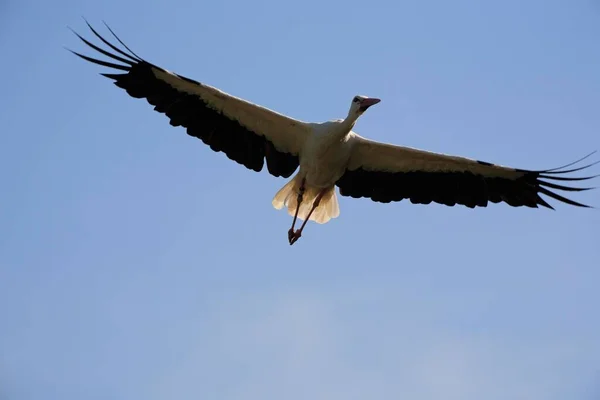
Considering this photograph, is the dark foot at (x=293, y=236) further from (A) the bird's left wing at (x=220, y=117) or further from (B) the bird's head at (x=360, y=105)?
(B) the bird's head at (x=360, y=105)

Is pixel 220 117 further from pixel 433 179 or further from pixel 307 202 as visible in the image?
pixel 433 179

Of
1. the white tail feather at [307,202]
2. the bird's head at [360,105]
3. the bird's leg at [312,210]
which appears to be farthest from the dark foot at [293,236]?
the bird's head at [360,105]

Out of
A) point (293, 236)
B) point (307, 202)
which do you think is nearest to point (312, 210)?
point (307, 202)

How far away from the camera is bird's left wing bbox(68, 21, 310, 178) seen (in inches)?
615

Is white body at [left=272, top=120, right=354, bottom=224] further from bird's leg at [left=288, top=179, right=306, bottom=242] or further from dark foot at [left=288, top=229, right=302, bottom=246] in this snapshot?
dark foot at [left=288, top=229, right=302, bottom=246]

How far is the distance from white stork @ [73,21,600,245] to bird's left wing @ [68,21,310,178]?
0.01m

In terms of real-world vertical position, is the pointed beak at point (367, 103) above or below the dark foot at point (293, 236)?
above

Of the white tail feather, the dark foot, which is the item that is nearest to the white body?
the white tail feather

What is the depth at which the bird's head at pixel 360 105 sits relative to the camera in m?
15.4

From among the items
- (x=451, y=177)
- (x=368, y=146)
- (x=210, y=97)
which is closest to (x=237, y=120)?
(x=210, y=97)

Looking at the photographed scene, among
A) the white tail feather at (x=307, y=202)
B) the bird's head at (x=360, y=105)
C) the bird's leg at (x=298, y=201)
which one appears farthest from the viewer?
the white tail feather at (x=307, y=202)

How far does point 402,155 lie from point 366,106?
111cm

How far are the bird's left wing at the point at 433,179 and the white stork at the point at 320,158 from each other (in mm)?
13

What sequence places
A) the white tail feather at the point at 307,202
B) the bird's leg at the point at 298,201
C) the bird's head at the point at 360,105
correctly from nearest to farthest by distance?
1. the bird's head at the point at 360,105
2. the bird's leg at the point at 298,201
3. the white tail feather at the point at 307,202
